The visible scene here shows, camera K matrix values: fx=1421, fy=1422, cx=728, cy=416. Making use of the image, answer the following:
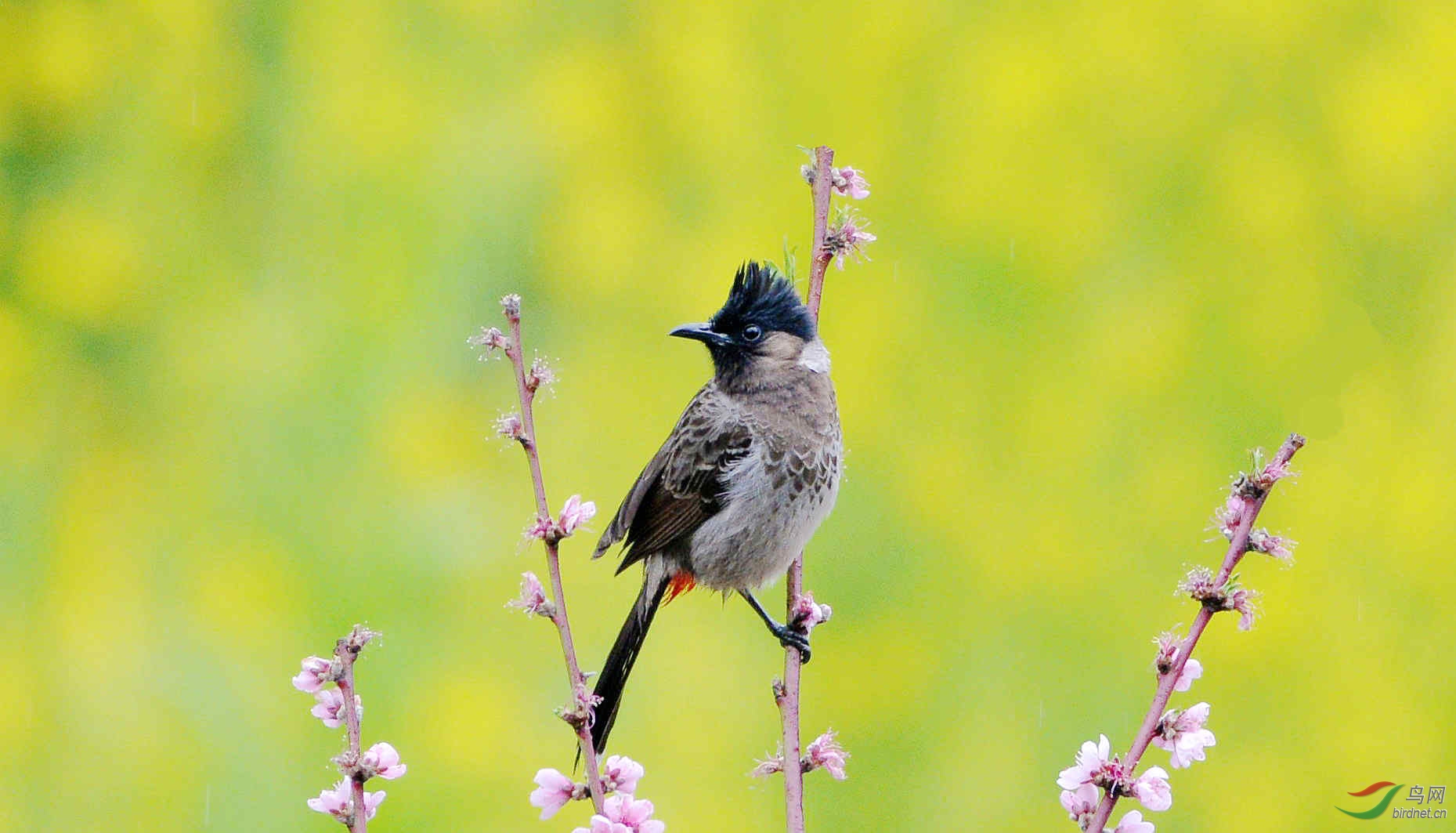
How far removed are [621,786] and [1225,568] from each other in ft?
1.22

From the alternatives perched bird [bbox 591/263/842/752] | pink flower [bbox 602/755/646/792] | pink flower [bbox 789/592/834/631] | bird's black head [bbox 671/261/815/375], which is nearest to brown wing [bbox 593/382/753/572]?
perched bird [bbox 591/263/842/752]

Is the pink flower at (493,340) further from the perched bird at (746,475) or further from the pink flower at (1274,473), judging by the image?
the perched bird at (746,475)

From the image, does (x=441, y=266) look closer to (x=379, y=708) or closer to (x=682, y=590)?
(x=379, y=708)

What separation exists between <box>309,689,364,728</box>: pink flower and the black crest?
0.67 metres

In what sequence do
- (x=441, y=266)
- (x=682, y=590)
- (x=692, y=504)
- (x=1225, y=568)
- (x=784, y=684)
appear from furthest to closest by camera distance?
(x=441, y=266) → (x=682, y=590) → (x=692, y=504) → (x=784, y=684) → (x=1225, y=568)

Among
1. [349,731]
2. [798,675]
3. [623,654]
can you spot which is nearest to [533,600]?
[349,731]

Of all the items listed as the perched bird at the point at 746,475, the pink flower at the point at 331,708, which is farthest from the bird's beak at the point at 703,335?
the pink flower at the point at 331,708

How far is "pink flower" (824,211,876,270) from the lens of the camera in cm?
103

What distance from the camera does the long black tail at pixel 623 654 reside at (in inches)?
47.1

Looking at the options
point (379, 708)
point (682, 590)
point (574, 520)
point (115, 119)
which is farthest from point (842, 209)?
point (115, 119)

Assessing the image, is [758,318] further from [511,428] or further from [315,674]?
[315,674]

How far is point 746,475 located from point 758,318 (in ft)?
0.69

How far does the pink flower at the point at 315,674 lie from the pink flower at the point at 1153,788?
0.45 m

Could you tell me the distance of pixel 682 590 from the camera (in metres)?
1.66
